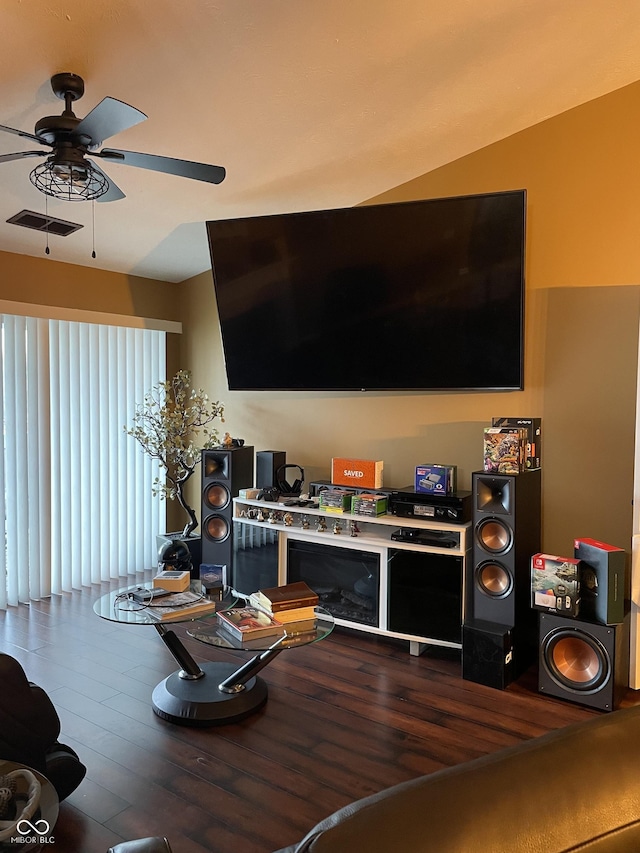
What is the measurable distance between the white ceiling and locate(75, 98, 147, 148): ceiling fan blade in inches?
16.9

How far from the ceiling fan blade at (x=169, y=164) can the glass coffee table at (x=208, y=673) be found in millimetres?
1855

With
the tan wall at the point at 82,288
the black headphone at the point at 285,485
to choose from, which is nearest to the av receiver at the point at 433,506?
the black headphone at the point at 285,485

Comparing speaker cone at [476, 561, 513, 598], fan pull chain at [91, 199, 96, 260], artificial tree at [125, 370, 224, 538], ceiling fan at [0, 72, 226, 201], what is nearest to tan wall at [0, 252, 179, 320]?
fan pull chain at [91, 199, 96, 260]

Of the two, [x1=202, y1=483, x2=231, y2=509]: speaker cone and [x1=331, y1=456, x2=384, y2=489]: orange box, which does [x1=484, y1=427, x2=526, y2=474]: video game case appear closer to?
[x1=331, y1=456, x2=384, y2=489]: orange box

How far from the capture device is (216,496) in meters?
4.32

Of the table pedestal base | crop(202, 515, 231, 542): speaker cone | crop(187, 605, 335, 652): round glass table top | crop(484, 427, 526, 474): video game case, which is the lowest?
the table pedestal base

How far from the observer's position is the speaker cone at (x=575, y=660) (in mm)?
2809

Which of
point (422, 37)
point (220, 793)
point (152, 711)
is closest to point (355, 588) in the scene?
point (152, 711)

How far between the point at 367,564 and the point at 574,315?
6.02ft

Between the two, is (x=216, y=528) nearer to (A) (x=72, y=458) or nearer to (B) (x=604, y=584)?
(A) (x=72, y=458)

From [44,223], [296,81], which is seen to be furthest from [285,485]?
[296,81]

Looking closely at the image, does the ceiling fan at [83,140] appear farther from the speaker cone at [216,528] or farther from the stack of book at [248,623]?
the speaker cone at [216,528]

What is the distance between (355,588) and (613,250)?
239cm

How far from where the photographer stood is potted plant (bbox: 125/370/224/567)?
4573 mm
